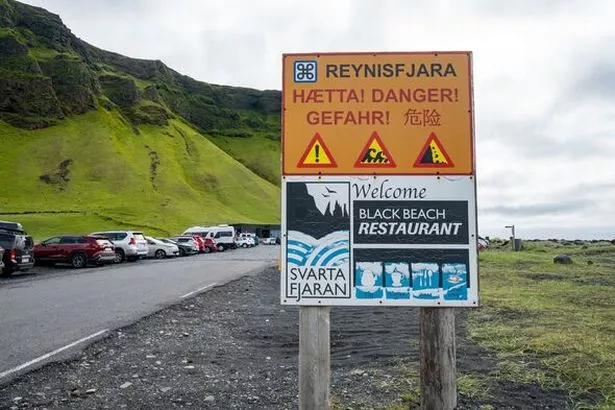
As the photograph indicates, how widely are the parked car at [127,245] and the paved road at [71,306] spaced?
12026 millimetres

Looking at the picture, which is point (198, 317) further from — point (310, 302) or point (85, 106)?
point (85, 106)

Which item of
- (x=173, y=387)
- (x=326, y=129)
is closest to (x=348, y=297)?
(x=326, y=129)

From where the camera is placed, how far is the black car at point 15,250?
2156 cm

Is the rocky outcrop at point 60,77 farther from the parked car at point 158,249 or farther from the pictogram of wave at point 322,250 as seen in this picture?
the pictogram of wave at point 322,250

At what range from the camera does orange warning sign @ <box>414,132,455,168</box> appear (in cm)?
390

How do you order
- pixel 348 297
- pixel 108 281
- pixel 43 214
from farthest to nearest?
→ pixel 43 214
pixel 108 281
pixel 348 297

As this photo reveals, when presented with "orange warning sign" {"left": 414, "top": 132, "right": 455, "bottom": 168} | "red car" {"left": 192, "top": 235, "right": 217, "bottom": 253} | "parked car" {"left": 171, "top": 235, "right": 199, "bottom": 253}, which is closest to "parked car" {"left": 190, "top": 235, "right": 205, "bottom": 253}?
"red car" {"left": 192, "top": 235, "right": 217, "bottom": 253}

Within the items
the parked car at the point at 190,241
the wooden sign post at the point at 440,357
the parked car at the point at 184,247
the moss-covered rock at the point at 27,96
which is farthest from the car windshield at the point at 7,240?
the moss-covered rock at the point at 27,96

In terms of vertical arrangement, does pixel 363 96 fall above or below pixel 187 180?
below

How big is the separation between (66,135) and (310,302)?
4762 inches

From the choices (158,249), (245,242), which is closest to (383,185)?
(158,249)

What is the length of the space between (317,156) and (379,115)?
494mm

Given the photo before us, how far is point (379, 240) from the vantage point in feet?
12.8

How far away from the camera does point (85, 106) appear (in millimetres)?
124562
